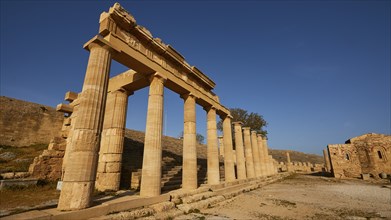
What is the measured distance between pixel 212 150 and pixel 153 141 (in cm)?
555

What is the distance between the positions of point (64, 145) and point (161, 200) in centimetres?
810

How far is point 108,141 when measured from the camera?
10523 millimetres

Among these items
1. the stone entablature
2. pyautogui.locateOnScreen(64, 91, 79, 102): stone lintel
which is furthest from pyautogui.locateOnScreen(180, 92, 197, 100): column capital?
pyautogui.locateOnScreen(64, 91, 79, 102): stone lintel

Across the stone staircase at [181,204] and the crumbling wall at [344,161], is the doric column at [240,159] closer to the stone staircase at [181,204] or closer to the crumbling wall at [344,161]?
the stone staircase at [181,204]

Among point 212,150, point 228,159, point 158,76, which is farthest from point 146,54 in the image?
point 228,159

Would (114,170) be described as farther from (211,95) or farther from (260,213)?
(211,95)

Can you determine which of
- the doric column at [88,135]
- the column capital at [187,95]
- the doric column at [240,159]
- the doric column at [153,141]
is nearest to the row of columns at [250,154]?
the doric column at [240,159]

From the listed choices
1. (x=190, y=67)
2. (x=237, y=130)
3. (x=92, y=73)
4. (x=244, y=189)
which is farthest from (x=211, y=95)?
(x=92, y=73)

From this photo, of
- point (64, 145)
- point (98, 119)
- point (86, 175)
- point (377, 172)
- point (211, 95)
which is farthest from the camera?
point (377, 172)

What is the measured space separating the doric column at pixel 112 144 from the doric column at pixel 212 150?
5.64 meters

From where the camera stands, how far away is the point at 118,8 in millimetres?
7723

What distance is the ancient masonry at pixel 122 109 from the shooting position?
19.7 feet

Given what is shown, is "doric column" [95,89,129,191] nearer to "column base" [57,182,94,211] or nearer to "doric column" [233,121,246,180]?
"column base" [57,182,94,211]

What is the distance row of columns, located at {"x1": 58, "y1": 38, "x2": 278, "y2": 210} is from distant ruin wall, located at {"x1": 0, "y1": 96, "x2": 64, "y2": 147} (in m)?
12.6
